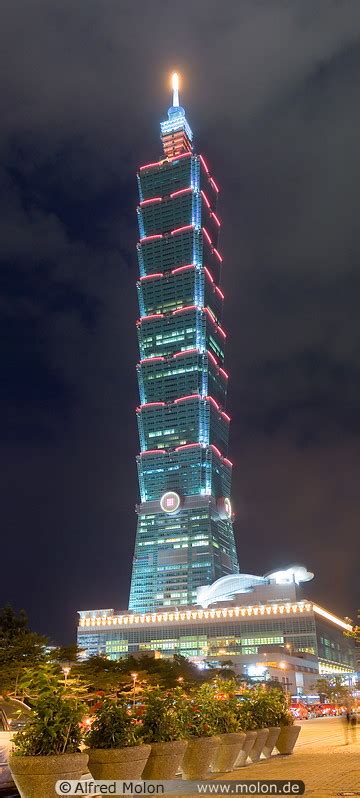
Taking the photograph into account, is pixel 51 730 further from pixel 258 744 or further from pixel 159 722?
pixel 258 744

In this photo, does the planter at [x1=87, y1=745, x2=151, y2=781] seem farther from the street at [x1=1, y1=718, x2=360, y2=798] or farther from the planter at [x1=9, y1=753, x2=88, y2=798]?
the street at [x1=1, y1=718, x2=360, y2=798]

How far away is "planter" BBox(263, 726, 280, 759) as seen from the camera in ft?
66.3

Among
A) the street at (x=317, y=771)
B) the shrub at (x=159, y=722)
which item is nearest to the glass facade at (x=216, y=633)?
the street at (x=317, y=771)

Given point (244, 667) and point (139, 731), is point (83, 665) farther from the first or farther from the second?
point (244, 667)

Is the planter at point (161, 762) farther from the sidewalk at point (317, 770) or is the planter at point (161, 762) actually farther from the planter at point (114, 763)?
the sidewalk at point (317, 770)

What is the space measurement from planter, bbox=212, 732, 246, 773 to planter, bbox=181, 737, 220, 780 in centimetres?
108

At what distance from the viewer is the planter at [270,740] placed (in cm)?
2020

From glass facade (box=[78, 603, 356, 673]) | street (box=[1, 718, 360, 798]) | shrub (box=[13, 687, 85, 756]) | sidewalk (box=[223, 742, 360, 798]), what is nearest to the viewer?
shrub (box=[13, 687, 85, 756])

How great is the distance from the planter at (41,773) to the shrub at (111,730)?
1809mm

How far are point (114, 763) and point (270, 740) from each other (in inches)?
400

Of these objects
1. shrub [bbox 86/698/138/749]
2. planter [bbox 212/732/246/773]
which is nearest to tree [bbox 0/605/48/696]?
planter [bbox 212/732/246/773]

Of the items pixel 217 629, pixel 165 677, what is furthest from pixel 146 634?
pixel 165 677

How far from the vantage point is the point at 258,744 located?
19.3m

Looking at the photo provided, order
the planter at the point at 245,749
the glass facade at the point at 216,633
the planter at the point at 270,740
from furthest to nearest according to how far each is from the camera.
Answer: the glass facade at the point at 216,633, the planter at the point at 270,740, the planter at the point at 245,749
